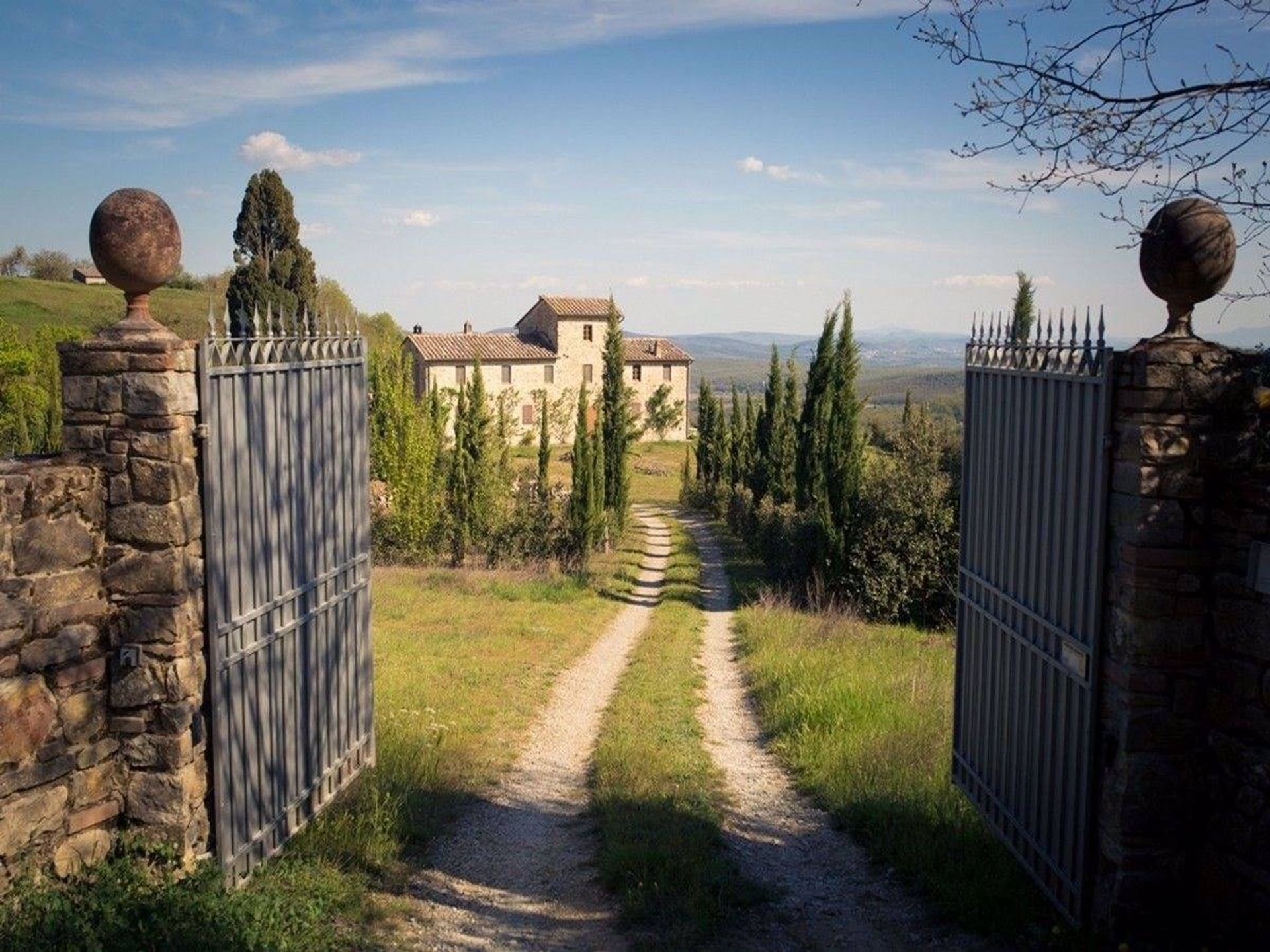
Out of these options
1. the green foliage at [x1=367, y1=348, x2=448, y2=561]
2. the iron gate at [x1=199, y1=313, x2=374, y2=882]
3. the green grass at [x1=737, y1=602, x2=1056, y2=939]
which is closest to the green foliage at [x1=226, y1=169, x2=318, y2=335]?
the green foliage at [x1=367, y1=348, x2=448, y2=561]

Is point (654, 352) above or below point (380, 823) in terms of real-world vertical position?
above

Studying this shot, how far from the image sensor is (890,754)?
855 cm

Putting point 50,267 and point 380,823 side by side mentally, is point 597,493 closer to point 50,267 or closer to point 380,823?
point 380,823

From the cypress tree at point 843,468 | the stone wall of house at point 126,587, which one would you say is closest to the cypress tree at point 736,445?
the cypress tree at point 843,468

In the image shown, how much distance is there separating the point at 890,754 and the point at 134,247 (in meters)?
6.83

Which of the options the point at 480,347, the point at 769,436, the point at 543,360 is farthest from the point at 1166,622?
the point at 543,360

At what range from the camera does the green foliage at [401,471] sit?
2498 cm

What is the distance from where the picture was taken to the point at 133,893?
457cm

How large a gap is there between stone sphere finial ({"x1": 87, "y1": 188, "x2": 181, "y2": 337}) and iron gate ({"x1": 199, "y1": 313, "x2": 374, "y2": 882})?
34 cm

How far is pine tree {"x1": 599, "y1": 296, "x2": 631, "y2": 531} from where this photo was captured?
29547mm

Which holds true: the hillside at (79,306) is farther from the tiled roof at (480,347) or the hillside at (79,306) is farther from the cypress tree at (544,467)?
the cypress tree at (544,467)

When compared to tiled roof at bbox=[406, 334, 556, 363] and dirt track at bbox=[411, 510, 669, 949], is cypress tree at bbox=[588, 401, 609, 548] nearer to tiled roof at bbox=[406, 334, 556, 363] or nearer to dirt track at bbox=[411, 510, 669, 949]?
dirt track at bbox=[411, 510, 669, 949]

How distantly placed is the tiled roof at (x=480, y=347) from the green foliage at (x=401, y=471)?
27.0 metres

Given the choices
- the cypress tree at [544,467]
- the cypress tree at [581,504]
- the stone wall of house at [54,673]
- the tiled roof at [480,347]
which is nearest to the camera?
the stone wall of house at [54,673]
